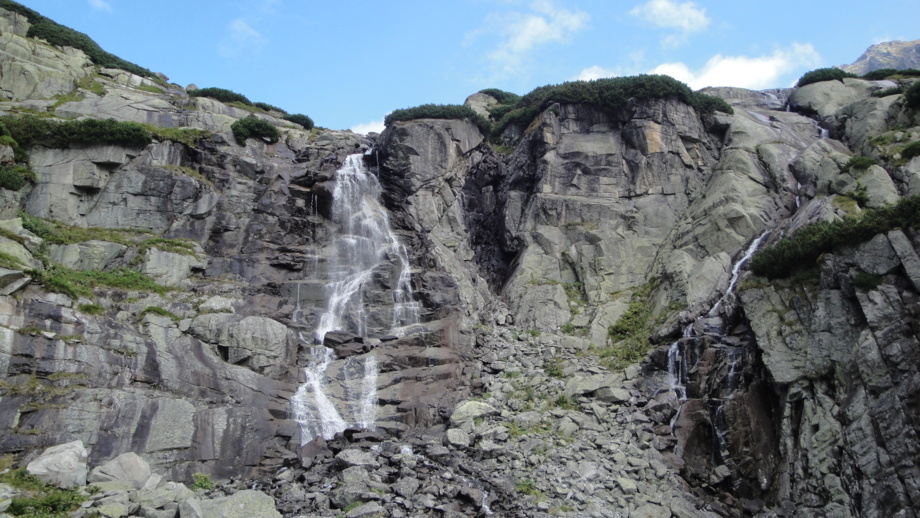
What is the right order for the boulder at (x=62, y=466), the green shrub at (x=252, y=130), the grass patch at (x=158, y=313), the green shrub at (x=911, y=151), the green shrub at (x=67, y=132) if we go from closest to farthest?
the boulder at (x=62, y=466) < the grass patch at (x=158, y=313) < the green shrub at (x=911, y=151) < the green shrub at (x=67, y=132) < the green shrub at (x=252, y=130)

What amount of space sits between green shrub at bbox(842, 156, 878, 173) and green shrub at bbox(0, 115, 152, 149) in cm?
3994

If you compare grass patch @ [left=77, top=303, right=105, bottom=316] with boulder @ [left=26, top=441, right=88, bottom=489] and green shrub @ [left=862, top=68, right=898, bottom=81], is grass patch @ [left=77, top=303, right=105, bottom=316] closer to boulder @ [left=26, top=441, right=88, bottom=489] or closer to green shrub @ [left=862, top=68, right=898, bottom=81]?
boulder @ [left=26, top=441, right=88, bottom=489]

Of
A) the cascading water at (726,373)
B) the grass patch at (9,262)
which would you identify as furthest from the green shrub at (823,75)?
the grass patch at (9,262)

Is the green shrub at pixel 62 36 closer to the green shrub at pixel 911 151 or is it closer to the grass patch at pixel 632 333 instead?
the grass patch at pixel 632 333

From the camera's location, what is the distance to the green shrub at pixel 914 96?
34500mm

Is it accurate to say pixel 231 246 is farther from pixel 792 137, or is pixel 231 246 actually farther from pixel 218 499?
pixel 792 137

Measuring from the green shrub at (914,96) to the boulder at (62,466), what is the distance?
44.7 metres

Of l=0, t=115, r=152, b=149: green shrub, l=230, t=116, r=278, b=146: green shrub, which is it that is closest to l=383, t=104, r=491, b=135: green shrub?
l=230, t=116, r=278, b=146: green shrub

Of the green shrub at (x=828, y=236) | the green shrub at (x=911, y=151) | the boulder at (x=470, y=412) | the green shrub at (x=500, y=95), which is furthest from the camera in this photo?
the green shrub at (x=500, y=95)

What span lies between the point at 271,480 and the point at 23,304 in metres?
11.5

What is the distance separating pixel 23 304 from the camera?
872 inches

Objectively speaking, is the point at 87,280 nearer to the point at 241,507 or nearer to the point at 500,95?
the point at 241,507

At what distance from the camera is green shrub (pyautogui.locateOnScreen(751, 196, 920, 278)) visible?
21.4m

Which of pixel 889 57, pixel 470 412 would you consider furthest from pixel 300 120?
pixel 889 57
